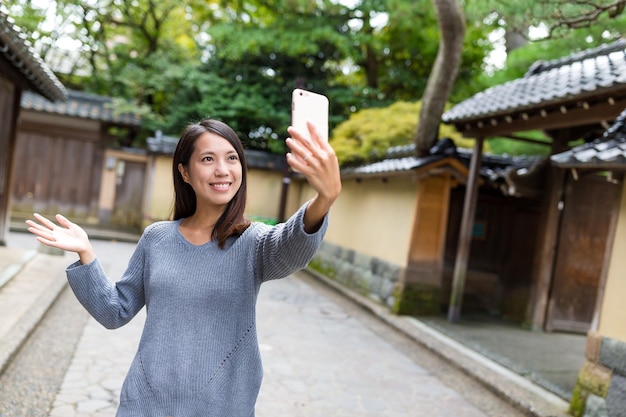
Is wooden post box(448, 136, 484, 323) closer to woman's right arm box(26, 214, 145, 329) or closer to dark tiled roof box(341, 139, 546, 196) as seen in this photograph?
dark tiled roof box(341, 139, 546, 196)

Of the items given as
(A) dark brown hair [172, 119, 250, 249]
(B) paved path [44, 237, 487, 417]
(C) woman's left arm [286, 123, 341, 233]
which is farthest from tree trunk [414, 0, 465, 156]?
(C) woman's left arm [286, 123, 341, 233]

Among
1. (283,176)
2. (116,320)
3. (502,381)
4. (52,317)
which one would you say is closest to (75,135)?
(283,176)

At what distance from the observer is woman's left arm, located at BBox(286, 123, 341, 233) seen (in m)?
1.47

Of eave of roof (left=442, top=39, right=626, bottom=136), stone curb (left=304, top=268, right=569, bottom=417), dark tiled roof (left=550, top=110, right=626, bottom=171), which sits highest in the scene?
eave of roof (left=442, top=39, right=626, bottom=136)

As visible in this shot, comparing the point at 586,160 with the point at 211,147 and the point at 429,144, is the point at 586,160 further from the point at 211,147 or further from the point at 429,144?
the point at 429,144

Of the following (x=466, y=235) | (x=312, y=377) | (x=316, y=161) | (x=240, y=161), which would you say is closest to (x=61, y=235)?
(x=240, y=161)

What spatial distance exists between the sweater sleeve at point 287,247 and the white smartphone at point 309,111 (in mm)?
230

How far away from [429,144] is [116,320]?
8226 mm

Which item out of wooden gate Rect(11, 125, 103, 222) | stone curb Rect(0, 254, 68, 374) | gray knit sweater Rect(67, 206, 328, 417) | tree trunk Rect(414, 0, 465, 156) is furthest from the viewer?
wooden gate Rect(11, 125, 103, 222)

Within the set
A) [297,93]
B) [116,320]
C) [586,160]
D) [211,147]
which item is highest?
[586,160]

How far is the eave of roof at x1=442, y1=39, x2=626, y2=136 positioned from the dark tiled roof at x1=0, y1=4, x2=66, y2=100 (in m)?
5.85

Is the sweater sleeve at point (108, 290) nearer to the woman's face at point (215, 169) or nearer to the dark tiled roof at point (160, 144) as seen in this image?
the woman's face at point (215, 169)

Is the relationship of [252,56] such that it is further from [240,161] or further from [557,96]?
[240,161]

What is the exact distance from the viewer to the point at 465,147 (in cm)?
1191
